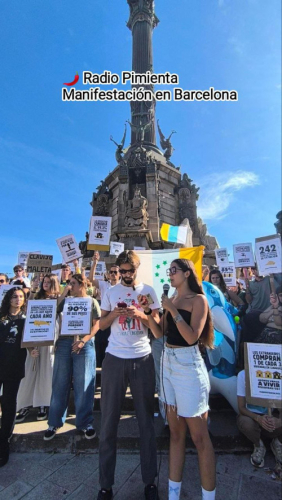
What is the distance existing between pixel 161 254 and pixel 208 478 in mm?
3753

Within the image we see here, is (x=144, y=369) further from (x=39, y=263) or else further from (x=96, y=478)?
(x=39, y=263)

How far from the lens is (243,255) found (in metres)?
7.02

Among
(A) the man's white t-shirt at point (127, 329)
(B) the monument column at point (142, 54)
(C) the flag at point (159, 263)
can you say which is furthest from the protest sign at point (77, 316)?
(B) the monument column at point (142, 54)

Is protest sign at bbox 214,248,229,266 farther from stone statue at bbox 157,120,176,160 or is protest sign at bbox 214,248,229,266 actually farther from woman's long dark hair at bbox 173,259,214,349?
stone statue at bbox 157,120,176,160

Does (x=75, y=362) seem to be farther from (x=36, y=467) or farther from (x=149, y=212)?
(x=149, y=212)

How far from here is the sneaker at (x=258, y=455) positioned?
123 inches

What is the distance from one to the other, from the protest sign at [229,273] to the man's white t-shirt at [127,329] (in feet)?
20.5

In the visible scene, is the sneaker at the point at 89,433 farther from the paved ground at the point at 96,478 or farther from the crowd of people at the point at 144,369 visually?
the paved ground at the point at 96,478

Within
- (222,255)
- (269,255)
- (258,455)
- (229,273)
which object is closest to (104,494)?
(258,455)

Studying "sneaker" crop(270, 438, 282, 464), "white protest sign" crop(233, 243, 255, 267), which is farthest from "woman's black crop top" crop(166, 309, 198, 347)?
"white protest sign" crop(233, 243, 255, 267)

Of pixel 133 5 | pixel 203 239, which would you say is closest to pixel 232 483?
pixel 203 239

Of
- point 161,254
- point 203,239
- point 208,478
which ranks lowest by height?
point 208,478

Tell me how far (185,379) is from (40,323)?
2275mm

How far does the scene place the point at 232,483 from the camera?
2.86 m
